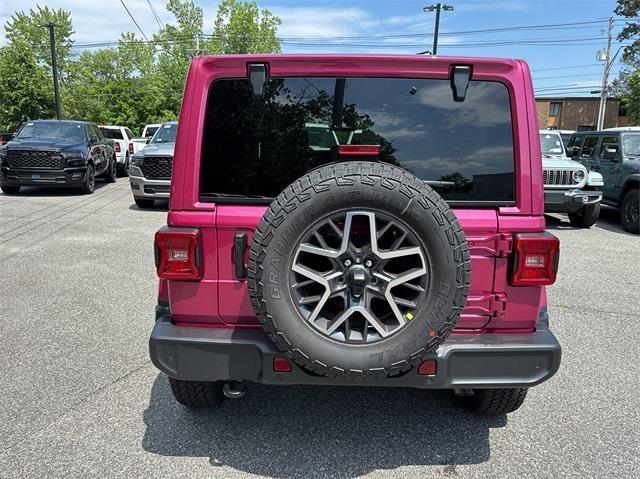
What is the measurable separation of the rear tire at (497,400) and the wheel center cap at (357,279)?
1236 mm

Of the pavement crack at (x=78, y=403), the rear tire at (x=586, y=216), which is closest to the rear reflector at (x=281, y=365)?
the pavement crack at (x=78, y=403)

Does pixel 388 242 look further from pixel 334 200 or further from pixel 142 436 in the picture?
pixel 142 436

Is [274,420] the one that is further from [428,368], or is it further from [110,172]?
[110,172]

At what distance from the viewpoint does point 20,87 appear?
33.2 metres

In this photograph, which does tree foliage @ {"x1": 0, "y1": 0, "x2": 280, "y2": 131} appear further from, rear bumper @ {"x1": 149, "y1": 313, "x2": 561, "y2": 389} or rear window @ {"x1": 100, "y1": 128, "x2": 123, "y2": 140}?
rear bumper @ {"x1": 149, "y1": 313, "x2": 561, "y2": 389}

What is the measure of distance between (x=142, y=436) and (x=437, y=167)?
2177 millimetres

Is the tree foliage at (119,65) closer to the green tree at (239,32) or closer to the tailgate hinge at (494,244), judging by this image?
the green tree at (239,32)

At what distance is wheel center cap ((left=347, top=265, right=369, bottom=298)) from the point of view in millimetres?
2273

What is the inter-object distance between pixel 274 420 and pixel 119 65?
70.4m

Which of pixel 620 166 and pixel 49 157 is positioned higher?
pixel 620 166

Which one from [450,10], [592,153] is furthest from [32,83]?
[592,153]

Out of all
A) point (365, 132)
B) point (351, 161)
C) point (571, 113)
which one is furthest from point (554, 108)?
point (351, 161)

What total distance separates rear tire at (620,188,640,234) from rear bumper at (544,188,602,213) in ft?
1.84

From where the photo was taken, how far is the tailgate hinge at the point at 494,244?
8.25ft
